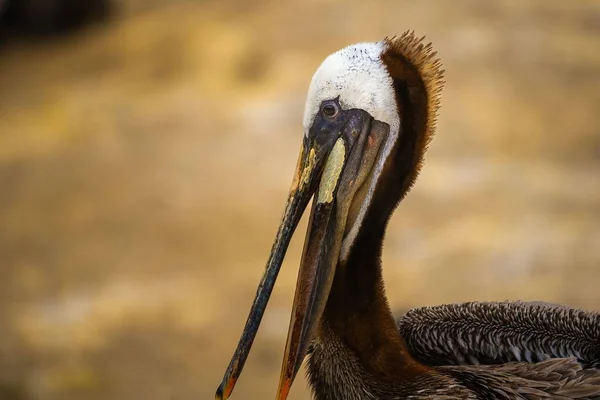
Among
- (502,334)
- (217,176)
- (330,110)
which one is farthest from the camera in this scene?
(217,176)

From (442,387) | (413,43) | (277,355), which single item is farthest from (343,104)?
(277,355)

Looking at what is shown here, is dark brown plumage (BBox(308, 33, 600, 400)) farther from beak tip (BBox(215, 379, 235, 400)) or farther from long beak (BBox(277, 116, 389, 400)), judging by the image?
beak tip (BBox(215, 379, 235, 400))

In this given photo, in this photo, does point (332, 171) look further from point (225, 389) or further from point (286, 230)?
point (225, 389)

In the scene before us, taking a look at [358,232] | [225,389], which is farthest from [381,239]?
[225,389]

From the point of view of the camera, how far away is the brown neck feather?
8.63 ft

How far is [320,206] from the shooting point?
8.66ft

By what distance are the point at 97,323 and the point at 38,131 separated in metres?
2.56

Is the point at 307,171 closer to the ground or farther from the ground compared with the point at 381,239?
farther from the ground

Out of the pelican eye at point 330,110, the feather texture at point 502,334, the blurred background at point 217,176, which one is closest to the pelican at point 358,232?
the pelican eye at point 330,110

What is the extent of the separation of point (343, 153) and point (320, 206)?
176 millimetres

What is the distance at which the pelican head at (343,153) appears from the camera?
2.61 metres

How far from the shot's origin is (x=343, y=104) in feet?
8.59

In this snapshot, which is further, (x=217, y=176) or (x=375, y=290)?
(x=217, y=176)

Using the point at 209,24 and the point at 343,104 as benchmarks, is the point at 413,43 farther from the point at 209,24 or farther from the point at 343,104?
the point at 209,24
